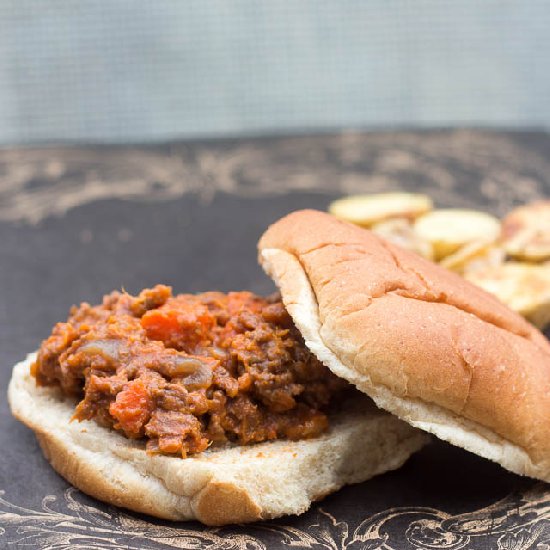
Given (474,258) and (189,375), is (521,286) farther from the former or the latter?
(189,375)

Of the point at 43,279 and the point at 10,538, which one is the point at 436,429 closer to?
the point at 10,538

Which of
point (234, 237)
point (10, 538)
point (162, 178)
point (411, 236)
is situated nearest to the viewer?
point (10, 538)

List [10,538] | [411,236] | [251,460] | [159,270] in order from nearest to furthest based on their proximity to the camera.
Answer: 1. [10,538]
2. [251,460]
3. [411,236]
4. [159,270]

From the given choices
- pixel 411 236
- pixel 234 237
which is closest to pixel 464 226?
pixel 411 236

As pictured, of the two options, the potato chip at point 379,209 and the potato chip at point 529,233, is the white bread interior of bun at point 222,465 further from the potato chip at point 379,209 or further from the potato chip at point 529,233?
the potato chip at point 379,209

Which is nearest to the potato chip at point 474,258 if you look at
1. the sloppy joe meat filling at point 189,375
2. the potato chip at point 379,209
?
the potato chip at point 379,209

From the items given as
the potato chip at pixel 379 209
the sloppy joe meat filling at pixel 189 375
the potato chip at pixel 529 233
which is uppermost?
the sloppy joe meat filling at pixel 189 375
